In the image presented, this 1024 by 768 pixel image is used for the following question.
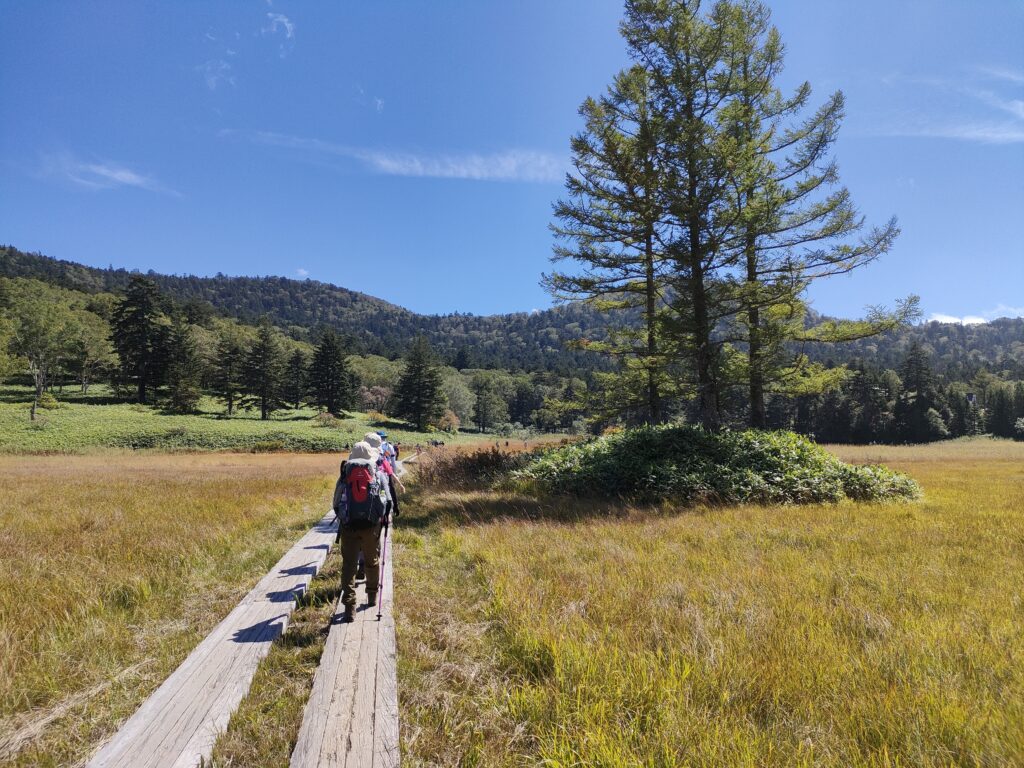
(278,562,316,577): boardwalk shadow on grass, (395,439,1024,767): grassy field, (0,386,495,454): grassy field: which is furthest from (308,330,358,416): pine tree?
(395,439,1024,767): grassy field

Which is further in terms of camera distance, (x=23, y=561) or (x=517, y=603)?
(x=23, y=561)

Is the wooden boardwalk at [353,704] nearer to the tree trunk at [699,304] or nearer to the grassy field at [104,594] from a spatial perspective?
the grassy field at [104,594]

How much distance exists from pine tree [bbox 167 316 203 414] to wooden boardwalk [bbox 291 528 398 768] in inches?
2387

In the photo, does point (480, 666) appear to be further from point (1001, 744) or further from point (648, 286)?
point (648, 286)

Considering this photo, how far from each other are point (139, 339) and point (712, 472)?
237ft

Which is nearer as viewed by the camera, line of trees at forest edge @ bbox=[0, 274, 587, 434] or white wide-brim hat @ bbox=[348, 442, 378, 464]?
white wide-brim hat @ bbox=[348, 442, 378, 464]

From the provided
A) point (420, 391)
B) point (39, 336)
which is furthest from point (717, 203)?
point (39, 336)

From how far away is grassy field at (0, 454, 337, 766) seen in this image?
10.0ft

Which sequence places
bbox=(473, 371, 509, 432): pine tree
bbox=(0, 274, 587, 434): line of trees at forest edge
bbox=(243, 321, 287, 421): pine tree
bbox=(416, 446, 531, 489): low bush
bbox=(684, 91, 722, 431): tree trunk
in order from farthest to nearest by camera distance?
bbox=(473, 371, 509, 432): pine tree, bbox=(243, 321, 287, 421): pine tree, bbox=(0, 274, 587, 434): line of trees at forest edge, bbox=(416, 446, 531, 489): low bush, bbox=(684, 91, 722, 431): tree trunk

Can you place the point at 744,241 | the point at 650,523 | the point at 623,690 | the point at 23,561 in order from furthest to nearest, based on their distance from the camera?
the point at 744,241 → the point at 650,523 → the point at 23,561 → the point at 623,690

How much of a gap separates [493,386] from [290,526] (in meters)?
114

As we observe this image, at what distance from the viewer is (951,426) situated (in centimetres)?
7194

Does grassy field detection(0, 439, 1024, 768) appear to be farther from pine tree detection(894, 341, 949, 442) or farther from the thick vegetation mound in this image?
pine tree detection(894, 341, 949, 442)

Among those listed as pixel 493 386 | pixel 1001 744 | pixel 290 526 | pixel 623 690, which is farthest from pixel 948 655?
pixel 493 386
